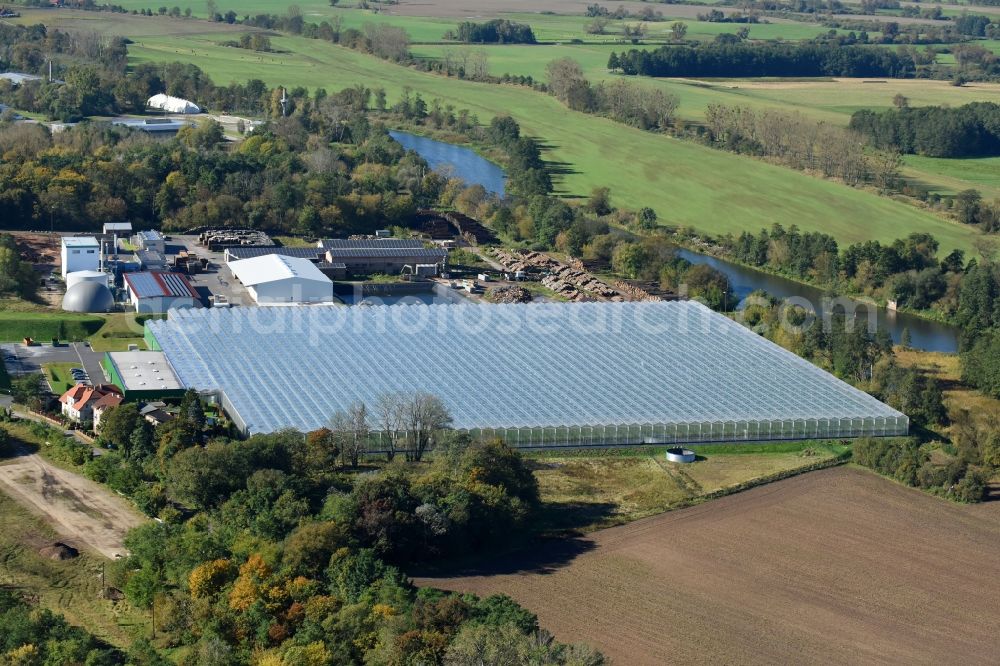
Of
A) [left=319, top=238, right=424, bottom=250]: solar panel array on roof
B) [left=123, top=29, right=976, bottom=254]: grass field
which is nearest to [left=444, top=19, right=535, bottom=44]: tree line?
[left=123, top=29, right=976, bottom=254]: grass field

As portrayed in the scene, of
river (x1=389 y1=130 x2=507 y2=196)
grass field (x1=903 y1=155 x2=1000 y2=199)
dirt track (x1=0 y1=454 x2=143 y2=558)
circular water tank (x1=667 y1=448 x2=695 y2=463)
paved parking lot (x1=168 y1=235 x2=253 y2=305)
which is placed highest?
grass field (x1=903 y1=155 x2=1000 y2=199)

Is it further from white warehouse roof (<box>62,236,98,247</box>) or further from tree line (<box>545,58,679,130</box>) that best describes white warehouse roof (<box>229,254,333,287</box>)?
tree line (<box>545,58,679,130</box>)

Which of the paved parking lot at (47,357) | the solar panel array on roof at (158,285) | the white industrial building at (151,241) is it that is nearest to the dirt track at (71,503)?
the paved parking lot at (47,357)

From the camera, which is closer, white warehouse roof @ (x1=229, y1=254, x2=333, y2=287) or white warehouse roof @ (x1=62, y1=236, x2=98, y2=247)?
white warehouse roof @ (x1=229, y1=254, x2=333, y2=287)

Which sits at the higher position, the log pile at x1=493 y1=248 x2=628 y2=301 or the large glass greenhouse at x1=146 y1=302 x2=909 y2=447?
the large glass greenhouse at x1=146 y1=302 x2=909 y2=447

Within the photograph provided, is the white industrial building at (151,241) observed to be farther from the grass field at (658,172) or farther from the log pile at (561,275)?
the grass field at (658,172)

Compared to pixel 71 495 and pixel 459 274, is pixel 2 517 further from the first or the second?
pixel 459 274

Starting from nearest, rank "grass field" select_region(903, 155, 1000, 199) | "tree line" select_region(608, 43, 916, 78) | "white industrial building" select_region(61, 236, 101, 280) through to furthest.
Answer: "white industrial building" select_region(61, 236, 101, 280) < "grass field" select_region(903, 155, 1000, 199) < "tree line" select_region(608, 43, 916, 78)
